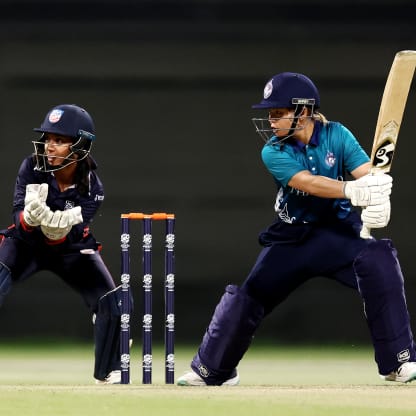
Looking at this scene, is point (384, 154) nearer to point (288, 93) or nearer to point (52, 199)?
point (288, 93)

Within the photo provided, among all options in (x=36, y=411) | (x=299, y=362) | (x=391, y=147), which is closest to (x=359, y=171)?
(x=391, y=147)

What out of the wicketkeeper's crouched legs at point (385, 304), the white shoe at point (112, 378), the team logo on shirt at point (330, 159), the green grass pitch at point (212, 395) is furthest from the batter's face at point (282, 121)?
the white shoe at point (112, 378)

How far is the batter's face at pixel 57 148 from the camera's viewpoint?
5.45m

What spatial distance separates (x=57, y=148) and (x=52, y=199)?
185 millimetres

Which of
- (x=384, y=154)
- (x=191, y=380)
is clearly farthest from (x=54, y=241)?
(x=384, y=154)

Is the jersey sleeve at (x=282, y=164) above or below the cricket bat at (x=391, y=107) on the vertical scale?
below

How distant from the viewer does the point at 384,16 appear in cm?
768

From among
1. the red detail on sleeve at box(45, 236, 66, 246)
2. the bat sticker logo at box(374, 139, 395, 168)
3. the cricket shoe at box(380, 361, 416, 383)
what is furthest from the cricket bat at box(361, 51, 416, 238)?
the red detail on sleeve at box(45, 236, 66, 246)

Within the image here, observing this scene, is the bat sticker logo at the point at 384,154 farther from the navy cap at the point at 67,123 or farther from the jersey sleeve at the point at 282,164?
the navy cap at the point at 67,123

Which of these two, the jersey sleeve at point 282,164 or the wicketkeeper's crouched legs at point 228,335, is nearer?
the jersey sleeve at point 282,164

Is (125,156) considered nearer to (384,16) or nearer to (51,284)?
(51,284)

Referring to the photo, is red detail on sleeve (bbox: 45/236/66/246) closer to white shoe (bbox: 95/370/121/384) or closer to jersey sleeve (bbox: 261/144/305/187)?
white shoe (bbox: 95/370/121/384)

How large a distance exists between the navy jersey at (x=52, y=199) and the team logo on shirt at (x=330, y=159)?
92cm

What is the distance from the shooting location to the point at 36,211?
5.22 m
